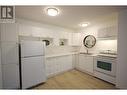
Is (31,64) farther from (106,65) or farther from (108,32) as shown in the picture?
(108,32)

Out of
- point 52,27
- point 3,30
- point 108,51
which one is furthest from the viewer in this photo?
point 52,27

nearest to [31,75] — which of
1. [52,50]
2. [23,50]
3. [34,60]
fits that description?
[34,60]

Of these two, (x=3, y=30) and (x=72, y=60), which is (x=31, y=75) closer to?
(x=3, y=30)

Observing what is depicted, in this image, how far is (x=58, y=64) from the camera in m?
3.80

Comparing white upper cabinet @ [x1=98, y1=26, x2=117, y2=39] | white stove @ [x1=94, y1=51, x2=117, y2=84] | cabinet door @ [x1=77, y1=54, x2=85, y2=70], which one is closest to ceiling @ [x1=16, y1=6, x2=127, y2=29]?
white upper cabinet @ [x1=98, y1=26, x2=117, y2=39]

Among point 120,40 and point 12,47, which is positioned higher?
point 120,40

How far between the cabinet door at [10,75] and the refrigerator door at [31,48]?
1.28 ft

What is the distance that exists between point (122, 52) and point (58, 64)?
7.77 feet

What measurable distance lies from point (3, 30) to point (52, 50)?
7.32ft

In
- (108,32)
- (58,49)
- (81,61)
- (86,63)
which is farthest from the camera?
(58,49)

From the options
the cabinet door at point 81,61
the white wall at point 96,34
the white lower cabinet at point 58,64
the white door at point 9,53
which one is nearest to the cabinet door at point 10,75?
the white door at point 9,53

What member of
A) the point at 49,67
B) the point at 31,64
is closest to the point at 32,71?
the point at 31,64

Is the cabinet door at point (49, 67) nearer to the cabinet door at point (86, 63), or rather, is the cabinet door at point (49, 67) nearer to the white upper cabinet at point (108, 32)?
the cabinet door at point (86, 63)
